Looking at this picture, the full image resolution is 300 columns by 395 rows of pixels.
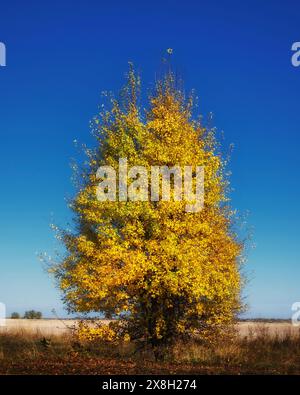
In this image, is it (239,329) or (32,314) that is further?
(32,314)

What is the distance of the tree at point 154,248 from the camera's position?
2317cm

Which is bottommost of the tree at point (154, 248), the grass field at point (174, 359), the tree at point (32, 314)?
the tree at point (32, 314)

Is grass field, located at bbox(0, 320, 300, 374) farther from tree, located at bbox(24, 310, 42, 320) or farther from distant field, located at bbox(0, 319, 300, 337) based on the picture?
tree, located at bbox(24, 310, 42, 320)

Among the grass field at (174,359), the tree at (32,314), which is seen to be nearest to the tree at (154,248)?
the grass field at (174,359)

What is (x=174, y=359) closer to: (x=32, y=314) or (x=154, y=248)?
(x=154, y=248)

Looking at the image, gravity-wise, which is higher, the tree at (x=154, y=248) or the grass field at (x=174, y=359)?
the tree at (x=154, y=248)

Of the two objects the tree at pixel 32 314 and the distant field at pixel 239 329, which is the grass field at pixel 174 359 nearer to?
the distant field at pixel 239 329

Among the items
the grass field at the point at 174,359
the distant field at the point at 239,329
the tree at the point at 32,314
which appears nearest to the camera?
the grass field at the point at 174,359

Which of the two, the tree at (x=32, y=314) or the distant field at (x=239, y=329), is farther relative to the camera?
the tree at (x=32, y=314)

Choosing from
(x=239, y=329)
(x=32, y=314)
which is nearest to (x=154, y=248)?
(x=239, y=329)

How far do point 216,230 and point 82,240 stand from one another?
19.2ft

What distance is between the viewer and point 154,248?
2341 centimetres

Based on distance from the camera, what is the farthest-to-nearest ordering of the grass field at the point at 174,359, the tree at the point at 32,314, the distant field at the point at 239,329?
1. the tree at the point at 32,314
2. the distant field at the point at 239,329
3. the grass field at the point at 174,359
